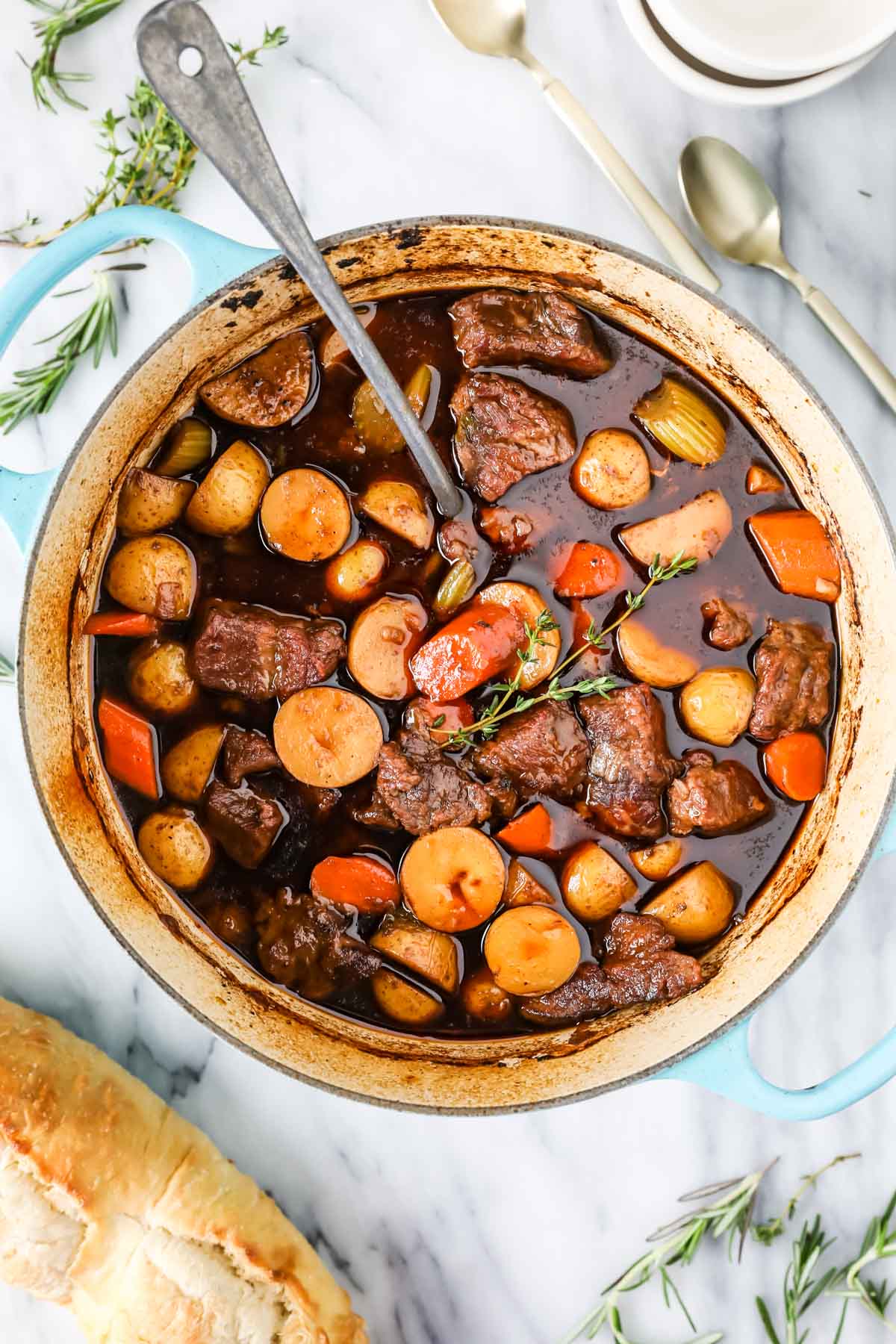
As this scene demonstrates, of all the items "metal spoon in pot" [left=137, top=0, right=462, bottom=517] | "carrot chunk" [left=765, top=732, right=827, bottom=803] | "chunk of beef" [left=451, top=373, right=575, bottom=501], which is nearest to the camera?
"metal spoon in pot" [left=137, top=0, right=462, bottom=517]

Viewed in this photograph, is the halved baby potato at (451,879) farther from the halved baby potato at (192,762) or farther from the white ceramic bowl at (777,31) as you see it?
the white ceramic bowl at (777,31)

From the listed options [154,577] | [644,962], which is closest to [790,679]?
[644,962]

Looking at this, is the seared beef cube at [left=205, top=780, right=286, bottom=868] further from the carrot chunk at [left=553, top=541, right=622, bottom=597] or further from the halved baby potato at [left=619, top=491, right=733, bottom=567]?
the halved baby potato at [left=619, top=491, right=733, bottom=567]

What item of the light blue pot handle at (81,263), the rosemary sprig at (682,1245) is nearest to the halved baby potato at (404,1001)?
the rosemary sprig at (682,1245)

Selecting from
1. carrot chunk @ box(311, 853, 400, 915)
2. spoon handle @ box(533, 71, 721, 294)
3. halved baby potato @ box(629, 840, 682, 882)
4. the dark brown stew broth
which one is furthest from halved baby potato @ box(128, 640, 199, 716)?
spoon handle @ box(533, 71, 721, 294)

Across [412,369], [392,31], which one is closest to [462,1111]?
[412,369]

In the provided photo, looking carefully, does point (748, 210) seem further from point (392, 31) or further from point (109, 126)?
point (109, 126)
